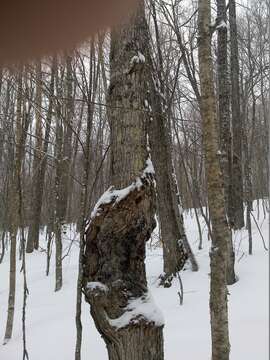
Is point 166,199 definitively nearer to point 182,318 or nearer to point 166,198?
point 166,198

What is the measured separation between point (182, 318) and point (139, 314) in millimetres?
2301

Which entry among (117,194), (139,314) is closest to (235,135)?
(117,194)

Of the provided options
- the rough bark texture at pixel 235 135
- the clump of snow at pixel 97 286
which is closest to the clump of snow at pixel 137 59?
the clump of snow at pixel 97 286

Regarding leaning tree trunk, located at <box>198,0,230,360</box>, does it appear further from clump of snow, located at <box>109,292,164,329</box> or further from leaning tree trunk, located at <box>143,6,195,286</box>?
leaning tree trunk, located at <box>143,6,195,286</box>

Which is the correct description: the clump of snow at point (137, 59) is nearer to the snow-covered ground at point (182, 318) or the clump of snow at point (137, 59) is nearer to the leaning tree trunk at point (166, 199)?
the snow-covered ground at point (182, 318)

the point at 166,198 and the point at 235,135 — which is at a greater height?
the point at 235,135

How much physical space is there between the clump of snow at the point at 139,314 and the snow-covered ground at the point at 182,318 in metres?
1.18

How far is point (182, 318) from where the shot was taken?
4.49m

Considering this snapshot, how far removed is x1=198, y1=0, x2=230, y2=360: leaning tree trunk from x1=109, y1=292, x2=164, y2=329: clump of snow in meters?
0.53

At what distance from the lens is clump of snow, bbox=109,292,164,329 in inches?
91.7

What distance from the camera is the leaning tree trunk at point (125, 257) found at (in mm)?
2336

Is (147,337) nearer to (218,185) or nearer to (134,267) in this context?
(134,267)

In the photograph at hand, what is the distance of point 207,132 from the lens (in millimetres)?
2885

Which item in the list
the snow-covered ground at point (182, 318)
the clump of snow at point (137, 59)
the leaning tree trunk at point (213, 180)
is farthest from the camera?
the snow-covered ground at point (182, 318)
